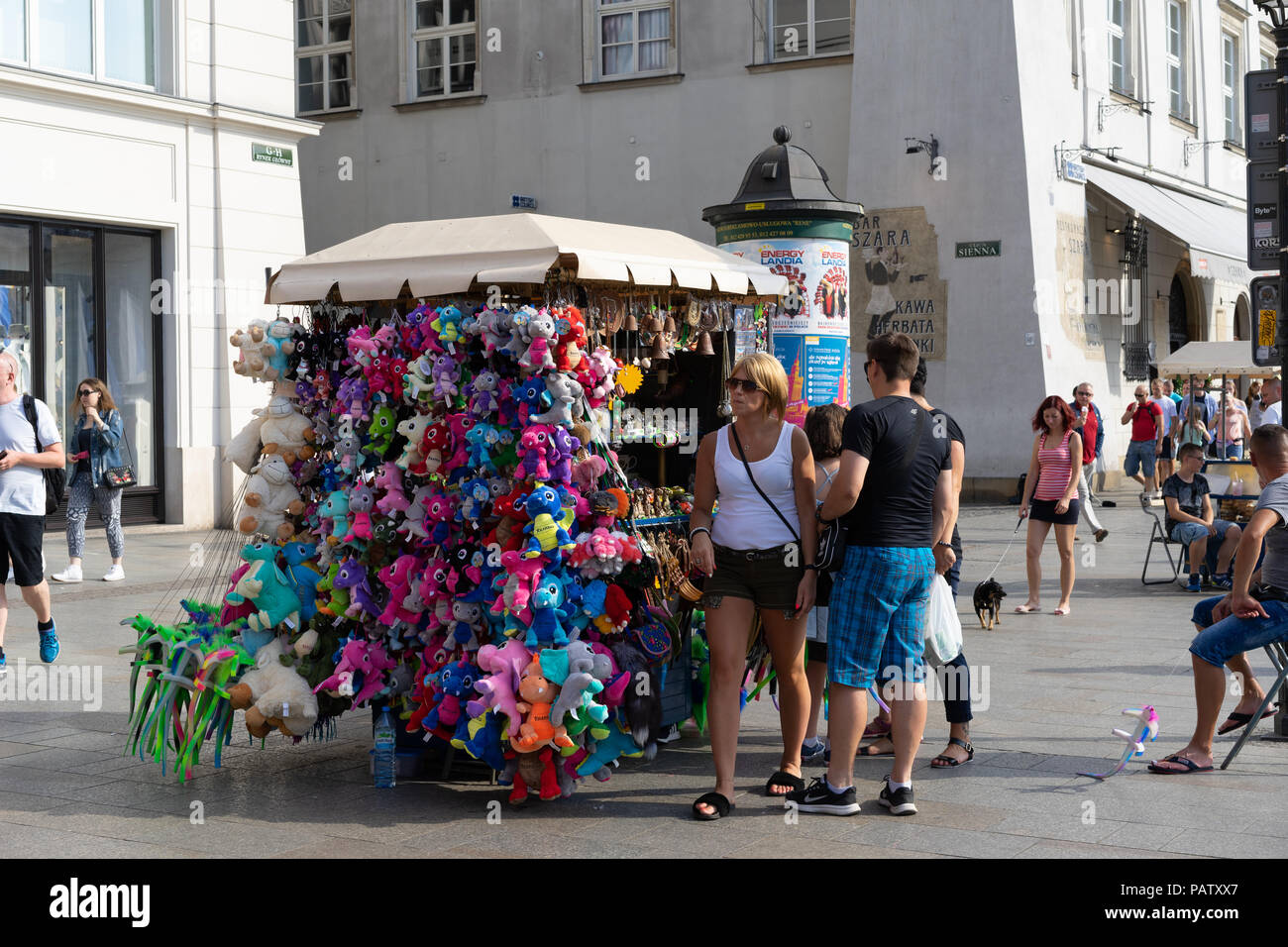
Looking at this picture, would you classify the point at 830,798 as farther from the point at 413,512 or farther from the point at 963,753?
the point at 413,512

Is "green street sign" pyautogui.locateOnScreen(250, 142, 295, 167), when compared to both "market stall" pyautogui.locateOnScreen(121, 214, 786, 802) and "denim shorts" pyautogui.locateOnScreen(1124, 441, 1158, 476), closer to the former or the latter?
"market stall" pyautogui.locateOnScreen(121, 214, 786, 802)

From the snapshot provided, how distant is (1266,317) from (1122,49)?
59.8 feet

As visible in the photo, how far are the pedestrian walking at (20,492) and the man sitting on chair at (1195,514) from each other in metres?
8.13

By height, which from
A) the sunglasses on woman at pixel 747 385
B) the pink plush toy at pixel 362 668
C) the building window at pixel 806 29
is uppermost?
the building window at pixel 806 29

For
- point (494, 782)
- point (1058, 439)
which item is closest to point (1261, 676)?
point (1058, 439)

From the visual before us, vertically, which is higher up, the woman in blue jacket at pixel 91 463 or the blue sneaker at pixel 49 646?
the woman in blue jacket at pixel 91 463

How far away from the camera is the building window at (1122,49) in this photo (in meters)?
23.4

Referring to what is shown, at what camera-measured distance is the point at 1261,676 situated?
842 centimetres

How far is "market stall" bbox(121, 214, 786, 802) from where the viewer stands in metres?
5.69

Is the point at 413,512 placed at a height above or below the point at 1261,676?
above

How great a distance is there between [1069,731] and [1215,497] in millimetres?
6212

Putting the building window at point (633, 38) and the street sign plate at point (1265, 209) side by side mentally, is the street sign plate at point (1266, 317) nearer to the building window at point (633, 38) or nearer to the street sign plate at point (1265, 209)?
the street sign plate at point (1265, 209)

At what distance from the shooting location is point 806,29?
845 inches

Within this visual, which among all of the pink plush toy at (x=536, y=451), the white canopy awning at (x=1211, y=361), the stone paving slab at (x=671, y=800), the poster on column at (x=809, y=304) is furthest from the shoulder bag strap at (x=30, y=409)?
the white canopy awning at (x=1211, y=361)
